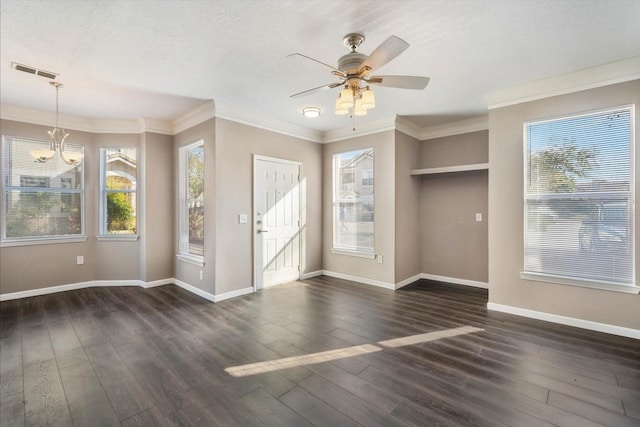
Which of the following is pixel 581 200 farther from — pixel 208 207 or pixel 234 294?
pixel 208 207

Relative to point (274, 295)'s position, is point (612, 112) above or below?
above

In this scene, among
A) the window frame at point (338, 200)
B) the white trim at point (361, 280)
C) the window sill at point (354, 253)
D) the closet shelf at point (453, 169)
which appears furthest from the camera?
the window frame at point (338, 200)

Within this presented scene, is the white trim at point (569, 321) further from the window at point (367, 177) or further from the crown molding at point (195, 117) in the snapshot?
the crown molding at point (195, 117)

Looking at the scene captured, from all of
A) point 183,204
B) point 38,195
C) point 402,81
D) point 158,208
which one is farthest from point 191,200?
point 402,81

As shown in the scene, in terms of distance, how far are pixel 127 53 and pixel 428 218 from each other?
4855 millimetres

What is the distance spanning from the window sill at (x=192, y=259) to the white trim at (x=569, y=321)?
4.00 metres

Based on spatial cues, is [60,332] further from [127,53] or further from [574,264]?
[574,264]

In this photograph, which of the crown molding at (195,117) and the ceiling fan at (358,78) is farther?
the crown molding at (195,117)

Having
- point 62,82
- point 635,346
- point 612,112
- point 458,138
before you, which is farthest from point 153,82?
point 635,346

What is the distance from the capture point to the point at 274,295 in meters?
4.37

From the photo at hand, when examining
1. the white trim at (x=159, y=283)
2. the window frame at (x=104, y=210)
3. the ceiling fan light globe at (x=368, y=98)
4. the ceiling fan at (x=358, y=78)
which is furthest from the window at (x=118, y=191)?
the ceiling fan light globe at (x=368, y=98)

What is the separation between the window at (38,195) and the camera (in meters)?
4.21

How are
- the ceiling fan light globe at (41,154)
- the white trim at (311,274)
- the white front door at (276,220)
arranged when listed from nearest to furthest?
the ceiling fan light globe at (41,154) → the white front door at (276,220) → the white trim at (311,274)

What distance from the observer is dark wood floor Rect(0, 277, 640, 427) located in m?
1.87
